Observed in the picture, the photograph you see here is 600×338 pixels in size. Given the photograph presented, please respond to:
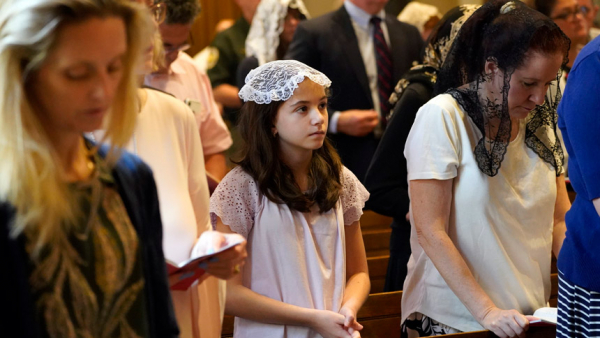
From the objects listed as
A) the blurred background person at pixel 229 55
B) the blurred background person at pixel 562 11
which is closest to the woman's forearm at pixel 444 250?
the blurred background person at pixel 562 11

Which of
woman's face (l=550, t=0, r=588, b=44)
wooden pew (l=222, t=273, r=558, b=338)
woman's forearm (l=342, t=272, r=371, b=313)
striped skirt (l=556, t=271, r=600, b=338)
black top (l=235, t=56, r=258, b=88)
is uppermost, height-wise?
woman's face (l=550, t=0, r=588, b=44)

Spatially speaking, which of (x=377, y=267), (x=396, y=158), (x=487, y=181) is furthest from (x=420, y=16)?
(x=487, y=181)

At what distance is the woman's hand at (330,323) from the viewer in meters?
2.42

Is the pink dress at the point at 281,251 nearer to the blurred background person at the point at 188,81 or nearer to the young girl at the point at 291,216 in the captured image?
the young girl at the point at 291,216

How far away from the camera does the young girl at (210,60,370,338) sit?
2461 millimetres

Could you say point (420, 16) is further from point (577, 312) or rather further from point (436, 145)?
point (577, 312)

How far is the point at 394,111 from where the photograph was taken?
316 cm

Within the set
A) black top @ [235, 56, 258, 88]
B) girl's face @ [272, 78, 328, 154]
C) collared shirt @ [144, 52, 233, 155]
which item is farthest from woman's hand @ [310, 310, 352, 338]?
black top @ [235, 56, 258, 88]

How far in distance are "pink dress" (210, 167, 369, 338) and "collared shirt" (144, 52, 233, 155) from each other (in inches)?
52.4

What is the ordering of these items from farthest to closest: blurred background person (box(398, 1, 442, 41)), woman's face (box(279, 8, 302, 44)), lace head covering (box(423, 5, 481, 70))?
1. blurred background person (box(398, 1, 442, 41))
2. woman's face (box(279, 8, 302, 44))
3. lace head covering (box(423, 5, 481, 70))

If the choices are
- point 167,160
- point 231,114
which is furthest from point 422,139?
point 231,114

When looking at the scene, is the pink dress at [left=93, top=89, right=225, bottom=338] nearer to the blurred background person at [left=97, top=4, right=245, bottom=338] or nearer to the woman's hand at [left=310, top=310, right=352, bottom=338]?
the blurred background person at [left=97, top=4, right=245, bottom=338]

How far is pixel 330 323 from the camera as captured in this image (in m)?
2.42

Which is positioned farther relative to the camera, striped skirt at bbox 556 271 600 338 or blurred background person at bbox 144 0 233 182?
blurred background person at bbox 144 0 233 182
